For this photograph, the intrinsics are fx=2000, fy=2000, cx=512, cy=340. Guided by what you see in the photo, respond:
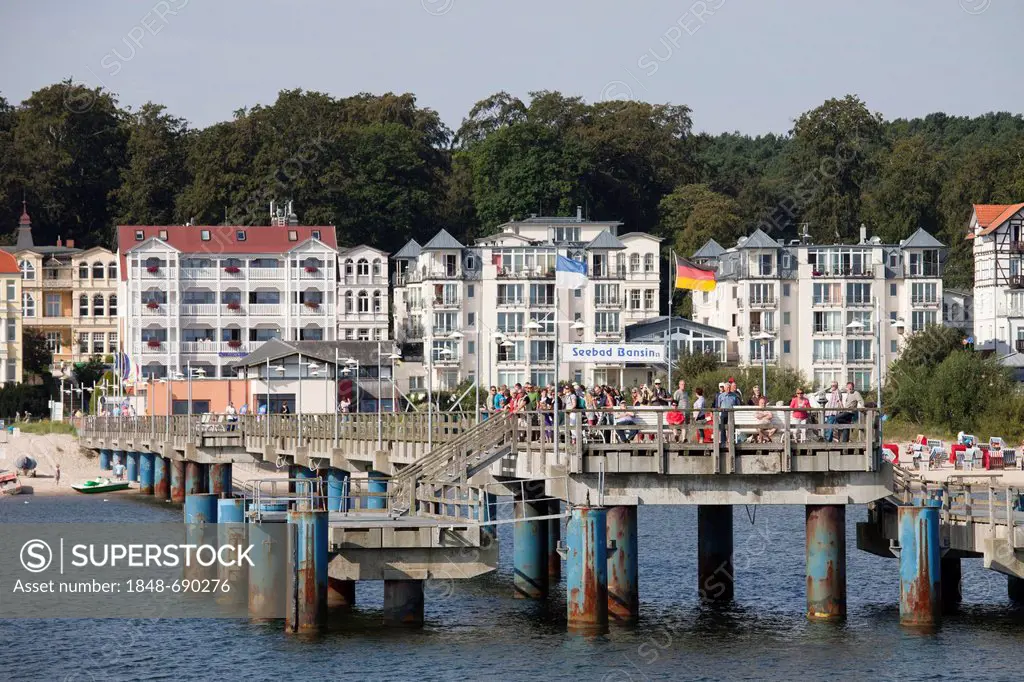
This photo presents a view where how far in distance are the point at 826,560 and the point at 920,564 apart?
6.56ft

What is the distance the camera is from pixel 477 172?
179 metres

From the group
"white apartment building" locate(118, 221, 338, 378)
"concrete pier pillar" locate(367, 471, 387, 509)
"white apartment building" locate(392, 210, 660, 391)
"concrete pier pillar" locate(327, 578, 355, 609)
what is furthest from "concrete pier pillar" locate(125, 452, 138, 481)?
"concrete pier pillar" locate(327, 578, 355, 609)

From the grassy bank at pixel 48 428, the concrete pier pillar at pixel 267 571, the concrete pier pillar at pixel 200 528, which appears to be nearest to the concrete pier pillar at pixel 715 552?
the concrete pier pillar at pixel 267 571

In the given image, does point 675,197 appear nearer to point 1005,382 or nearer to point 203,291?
point 203,291

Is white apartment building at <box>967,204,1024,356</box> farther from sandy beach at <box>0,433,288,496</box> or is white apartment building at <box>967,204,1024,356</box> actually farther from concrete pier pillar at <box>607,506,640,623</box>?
concrete pier pillar at <box>607,506,640,623</box>

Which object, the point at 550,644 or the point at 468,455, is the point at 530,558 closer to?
the point at 468,455

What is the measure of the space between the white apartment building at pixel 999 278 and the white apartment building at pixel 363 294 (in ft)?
154

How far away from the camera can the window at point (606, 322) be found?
148 m

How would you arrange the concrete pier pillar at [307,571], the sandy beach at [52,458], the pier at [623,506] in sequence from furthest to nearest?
1. the sandy beach at [52,458]
2. the pier at [623,506]
3. the concrete pier pillar at [307,571]

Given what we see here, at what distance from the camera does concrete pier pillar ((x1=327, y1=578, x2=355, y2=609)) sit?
156 ft

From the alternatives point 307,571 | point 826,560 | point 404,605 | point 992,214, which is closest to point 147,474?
point 404,605

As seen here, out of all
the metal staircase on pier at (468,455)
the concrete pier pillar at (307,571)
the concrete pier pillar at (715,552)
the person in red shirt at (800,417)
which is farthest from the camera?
the concrete pier pillar at (715,552)

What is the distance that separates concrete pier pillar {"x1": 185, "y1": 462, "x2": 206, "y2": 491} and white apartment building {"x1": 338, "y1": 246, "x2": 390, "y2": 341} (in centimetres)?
6906

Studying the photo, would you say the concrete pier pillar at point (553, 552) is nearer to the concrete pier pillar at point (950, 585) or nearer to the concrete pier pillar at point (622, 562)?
the concrete pier pillar at point (622, 562)
